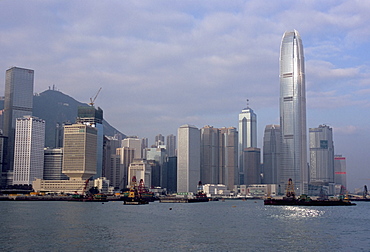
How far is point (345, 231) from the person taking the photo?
392 ft

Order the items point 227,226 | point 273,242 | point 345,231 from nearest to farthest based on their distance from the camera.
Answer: point 273,242
point 345,231
point 227,226

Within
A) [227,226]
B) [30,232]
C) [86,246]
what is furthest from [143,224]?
[86,246]

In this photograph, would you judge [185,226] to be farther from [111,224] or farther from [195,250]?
[195,250]

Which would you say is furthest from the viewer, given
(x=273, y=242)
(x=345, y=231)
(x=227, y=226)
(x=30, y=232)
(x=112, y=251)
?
(x=227, y=226)

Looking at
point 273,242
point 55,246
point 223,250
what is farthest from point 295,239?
point 55,246

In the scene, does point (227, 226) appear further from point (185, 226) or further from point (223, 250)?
point (223, 250)

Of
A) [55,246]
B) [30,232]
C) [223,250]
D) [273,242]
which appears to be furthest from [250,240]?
[30,232]

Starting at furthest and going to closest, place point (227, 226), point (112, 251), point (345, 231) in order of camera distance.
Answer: point (227, 226)
point (345, 231)
point (112, 251)

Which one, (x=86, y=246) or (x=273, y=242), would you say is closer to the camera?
(x=86, y=246)

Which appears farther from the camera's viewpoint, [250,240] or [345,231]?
[345,231]

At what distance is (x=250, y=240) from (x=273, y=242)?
15.8 feet

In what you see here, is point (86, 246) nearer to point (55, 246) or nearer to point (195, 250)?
point (55, 246)

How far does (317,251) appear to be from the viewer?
86.0 m

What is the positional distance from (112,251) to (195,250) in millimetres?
14117
